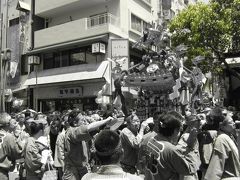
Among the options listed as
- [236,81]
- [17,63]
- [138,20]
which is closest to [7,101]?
[17,63]

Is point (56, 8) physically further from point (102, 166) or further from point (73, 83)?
point (102, 166)

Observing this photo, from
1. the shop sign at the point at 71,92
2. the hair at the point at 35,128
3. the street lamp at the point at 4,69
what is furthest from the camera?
the street lamp at the point at 4,69

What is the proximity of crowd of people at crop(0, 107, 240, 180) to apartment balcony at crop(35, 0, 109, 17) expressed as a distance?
1592cm

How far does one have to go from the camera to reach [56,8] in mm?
22859

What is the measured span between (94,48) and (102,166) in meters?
17.5

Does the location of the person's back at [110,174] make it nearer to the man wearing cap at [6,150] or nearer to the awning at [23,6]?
the man wearing cap at [6,150]

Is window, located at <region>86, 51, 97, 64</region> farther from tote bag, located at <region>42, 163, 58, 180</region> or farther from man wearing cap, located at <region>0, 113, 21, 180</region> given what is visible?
man wearing cap, located at <region>0, 113, 21, 180</region>

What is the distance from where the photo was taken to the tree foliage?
61.3 feet

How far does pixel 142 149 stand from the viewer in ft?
13.7

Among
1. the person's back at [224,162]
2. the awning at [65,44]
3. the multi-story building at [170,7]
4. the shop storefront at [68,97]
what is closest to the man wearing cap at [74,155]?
the person's back at [224,162]

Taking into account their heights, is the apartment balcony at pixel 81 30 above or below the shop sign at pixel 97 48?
above

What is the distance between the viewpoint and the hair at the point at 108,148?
2.49 meters

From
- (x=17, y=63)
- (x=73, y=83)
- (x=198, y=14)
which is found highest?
(x=198, y=14)

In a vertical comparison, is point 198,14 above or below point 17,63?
above
